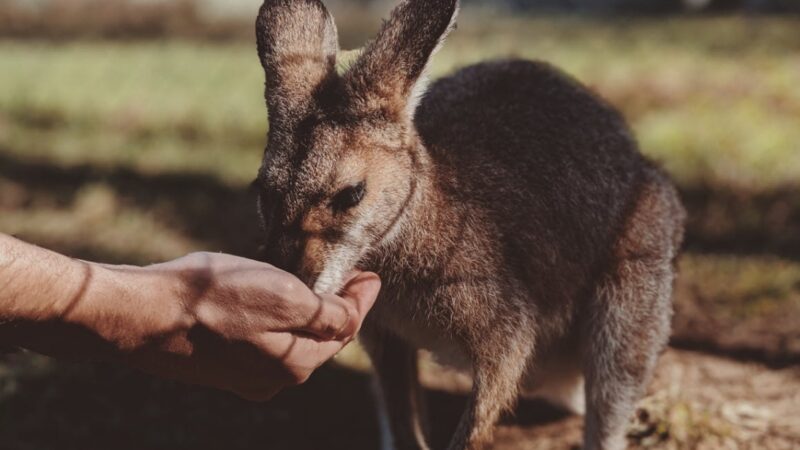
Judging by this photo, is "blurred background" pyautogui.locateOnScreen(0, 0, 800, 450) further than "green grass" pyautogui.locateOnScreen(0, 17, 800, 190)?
No

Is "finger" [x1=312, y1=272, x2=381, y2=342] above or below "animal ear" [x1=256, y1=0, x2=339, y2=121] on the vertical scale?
below

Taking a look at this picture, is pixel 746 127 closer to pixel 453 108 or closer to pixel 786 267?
pixel 786 267

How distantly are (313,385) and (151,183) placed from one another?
3.06 metres

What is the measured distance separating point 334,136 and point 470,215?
637 mm

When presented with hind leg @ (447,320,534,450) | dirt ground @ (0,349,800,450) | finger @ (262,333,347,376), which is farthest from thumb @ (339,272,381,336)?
dirt ground @ (0,349,800,450)

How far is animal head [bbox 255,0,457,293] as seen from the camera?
2.47 meters

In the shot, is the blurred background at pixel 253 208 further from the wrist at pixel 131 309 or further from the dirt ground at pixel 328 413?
the wrist at pixel 131 309

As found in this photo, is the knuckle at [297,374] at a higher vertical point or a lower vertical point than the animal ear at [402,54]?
lower

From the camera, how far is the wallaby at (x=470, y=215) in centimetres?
255

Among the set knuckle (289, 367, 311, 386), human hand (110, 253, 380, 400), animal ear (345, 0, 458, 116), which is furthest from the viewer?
animal ear (345, 0, 458, 116)

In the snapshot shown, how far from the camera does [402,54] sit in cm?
259

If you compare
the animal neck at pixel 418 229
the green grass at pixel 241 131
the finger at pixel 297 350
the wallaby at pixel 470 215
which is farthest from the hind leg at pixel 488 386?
the green grass at pixel 241 131

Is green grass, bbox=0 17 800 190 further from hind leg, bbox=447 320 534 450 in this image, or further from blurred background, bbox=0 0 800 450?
hind leg, bbox=447 320 534 450

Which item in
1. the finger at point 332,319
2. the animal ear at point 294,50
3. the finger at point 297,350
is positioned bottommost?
the finger at point 297,350
